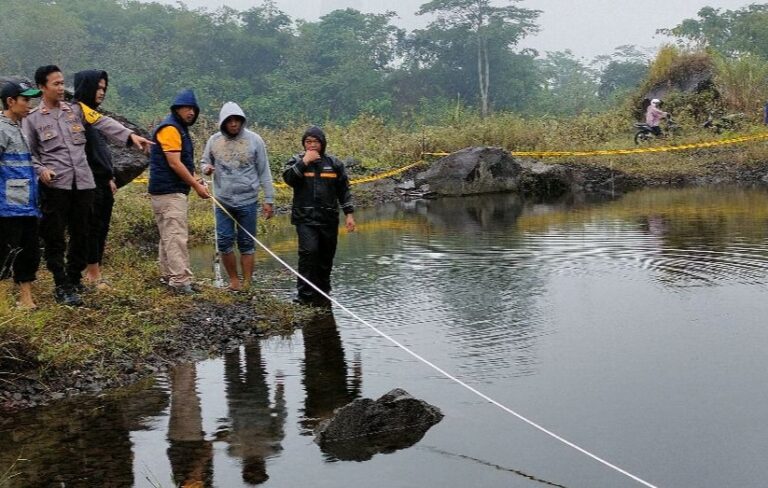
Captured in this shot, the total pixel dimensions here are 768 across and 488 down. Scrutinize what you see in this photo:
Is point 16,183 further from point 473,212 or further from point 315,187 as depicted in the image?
point 473,212

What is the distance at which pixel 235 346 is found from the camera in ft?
24.4

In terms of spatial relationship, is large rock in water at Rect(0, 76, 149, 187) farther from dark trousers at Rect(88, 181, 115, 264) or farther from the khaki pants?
the khaki pants

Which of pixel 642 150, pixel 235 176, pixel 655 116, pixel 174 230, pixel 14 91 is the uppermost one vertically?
pixel 14 91

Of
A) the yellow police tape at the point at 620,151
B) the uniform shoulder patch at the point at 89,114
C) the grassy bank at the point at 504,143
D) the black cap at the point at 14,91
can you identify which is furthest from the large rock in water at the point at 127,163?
the yellow police tape at the point at 620,151

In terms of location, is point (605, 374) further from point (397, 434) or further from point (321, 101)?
point (321, 101)

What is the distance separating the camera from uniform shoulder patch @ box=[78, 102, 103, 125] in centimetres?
810

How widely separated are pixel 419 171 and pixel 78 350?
18685mm

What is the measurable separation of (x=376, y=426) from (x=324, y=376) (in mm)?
1292

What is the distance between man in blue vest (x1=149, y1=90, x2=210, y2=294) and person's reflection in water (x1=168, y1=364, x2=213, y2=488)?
215 centimetres

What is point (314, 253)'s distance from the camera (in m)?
9.15

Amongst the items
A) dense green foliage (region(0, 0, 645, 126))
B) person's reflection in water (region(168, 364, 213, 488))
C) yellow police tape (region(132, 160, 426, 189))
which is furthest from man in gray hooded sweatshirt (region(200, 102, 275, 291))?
dense green foliage (region(0, 0, 645, 126))

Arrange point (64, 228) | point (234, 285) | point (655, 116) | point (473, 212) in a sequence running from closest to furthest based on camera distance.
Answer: point (64, 228), point (234, 285), point (473, 212), point (655, 116)

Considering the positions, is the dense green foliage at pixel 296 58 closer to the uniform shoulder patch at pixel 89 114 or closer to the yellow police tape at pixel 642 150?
the yellow police tape at pixel 642 150

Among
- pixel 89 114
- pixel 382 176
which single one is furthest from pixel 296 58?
pixel 89 114
